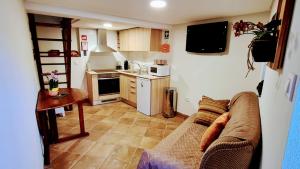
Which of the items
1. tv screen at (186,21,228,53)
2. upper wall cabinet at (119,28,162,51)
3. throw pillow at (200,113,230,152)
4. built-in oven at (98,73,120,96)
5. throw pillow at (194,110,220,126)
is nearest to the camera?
throw pillow at (200,113,230,152)

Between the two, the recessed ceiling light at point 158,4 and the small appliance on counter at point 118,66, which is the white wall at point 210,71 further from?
the small appliance on counter at point 118,66

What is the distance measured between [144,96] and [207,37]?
78.9 inches

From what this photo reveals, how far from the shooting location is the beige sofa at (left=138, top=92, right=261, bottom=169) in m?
1.16

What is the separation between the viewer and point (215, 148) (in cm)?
118

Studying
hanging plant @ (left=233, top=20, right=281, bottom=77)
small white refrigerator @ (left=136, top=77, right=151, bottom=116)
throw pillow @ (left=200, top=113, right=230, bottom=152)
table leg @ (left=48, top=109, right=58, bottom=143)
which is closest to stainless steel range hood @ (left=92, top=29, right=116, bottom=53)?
small white refrigerator @ (left=136, top=77, right=151, bottom=116)

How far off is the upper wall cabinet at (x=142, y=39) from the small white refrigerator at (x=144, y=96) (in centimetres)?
90

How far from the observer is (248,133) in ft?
4.08

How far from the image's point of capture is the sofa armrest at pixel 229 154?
1.14m

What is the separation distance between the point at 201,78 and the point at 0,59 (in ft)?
10.7

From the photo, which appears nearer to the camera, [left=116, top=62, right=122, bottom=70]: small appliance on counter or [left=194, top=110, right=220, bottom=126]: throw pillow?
[left=194, top=110, right=220, bottom=126]: throw pillow

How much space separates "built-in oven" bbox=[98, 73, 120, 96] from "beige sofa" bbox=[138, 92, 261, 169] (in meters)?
3.15

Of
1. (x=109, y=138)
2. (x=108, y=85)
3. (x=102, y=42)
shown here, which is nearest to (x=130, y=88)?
(x=108, y=85)

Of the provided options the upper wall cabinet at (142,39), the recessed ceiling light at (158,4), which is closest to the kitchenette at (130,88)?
the upper wall cabinet at (142,39)

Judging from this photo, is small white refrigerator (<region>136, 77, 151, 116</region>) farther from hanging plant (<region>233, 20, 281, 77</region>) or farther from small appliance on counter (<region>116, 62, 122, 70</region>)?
hanging plant (<region>233, 20, 281, 77</region>)
